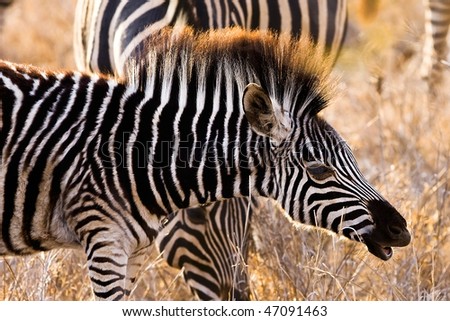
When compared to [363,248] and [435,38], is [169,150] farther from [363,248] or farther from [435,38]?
[435,38]

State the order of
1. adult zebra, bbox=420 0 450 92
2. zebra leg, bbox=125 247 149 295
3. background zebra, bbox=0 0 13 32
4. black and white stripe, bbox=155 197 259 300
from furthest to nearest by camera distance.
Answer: background zebra, bbox=0 0 13 32 → adult zebra, bbox=420 0 450 92 → black and white stripe, bbox=155 197 259 300 → zebra leg, bbox=125 247 149 295

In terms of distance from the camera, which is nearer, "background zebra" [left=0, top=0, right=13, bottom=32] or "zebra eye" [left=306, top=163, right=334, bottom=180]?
"zebra eye" [left=306, top=163, right=334, bottom=180]

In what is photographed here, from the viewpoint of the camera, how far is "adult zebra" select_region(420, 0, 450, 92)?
920 cm

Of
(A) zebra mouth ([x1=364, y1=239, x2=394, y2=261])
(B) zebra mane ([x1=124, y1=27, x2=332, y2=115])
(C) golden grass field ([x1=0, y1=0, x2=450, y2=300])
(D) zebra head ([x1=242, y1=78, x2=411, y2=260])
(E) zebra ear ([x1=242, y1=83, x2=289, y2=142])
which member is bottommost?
→ (C) golden grass field ([x1=0, y1=0, x2=450, y2=300])

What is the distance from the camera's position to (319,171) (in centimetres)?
451

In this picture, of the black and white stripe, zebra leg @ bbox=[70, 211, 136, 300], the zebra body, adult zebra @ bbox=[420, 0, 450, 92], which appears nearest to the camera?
zebra leg @ bbox=[70, 211, 136, 300]

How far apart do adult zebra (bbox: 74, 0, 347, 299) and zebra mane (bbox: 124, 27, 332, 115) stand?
0.35m

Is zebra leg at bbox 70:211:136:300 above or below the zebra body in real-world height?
below

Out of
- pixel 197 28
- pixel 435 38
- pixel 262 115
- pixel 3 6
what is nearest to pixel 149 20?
pixel 197 28

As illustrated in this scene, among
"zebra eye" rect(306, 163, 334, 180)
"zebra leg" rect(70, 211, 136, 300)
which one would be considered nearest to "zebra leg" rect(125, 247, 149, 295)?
"zebra leg" rect(70, 211, 136, 300)

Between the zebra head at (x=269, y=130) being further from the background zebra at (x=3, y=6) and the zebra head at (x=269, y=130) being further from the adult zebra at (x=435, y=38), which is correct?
the background zebra at (x=3, y=6)

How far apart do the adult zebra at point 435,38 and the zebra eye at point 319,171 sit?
192 inches

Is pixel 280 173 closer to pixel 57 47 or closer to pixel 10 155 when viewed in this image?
pixel 10 155

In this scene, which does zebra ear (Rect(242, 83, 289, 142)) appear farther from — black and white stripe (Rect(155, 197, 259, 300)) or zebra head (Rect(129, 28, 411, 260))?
black and white stripe (Rect(155, 197, 259, 300))
